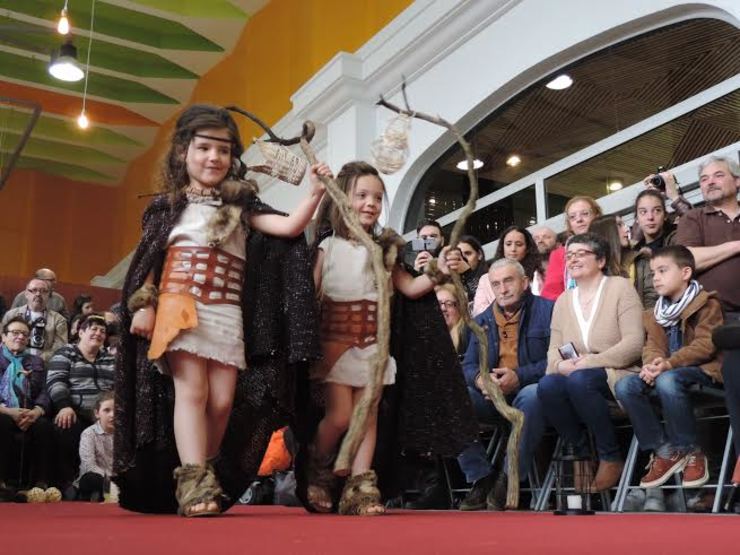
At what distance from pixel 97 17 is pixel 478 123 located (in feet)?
17.0

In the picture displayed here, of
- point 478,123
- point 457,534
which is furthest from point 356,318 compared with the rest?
point 478,123

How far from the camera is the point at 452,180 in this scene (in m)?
7.06

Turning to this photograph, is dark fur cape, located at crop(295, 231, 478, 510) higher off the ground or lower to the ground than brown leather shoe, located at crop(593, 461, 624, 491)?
higher

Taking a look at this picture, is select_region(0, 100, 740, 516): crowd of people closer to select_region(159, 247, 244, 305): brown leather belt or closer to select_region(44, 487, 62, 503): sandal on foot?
select_region(159, 247, 244, 305): brown leather belt

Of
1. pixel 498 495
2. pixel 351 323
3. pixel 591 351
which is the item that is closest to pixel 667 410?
pixel 591 351

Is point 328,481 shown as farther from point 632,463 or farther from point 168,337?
point 632,463

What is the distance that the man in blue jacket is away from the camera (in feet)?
11.8

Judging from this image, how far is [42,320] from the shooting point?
6656 millimetres

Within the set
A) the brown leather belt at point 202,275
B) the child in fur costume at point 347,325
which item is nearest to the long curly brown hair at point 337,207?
the child in fur costume at point 347,325

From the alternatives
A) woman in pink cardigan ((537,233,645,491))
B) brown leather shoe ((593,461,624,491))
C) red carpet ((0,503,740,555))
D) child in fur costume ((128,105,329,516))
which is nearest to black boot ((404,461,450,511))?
woman in pink cardigan ((537,233,645,491))

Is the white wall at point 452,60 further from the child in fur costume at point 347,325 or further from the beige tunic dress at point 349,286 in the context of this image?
the beige tunic dress at point 349,286

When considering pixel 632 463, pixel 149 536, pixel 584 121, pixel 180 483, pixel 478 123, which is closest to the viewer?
pixel 149 536

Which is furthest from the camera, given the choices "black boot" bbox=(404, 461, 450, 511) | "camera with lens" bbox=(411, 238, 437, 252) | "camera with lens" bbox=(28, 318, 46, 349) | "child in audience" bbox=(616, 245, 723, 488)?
"camera with lens" bbox=(28, 318, 46, 349)

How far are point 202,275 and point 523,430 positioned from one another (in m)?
1.64
